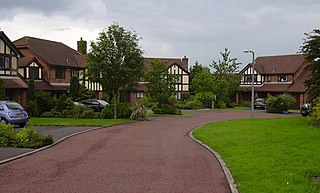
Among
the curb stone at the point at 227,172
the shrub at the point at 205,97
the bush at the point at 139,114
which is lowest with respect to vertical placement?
the curb stone at the point at 227,172

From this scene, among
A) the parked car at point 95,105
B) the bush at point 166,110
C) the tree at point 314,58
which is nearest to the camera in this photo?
the tree at point 314,58

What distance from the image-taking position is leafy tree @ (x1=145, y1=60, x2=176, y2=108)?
42.2 meters

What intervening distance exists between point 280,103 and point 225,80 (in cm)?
1651

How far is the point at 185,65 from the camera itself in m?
73.2

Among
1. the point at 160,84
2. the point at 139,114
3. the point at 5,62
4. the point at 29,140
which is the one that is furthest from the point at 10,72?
the point at 29,140

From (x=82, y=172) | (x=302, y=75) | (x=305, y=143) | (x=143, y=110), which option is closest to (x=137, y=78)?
(x=143, y=110)

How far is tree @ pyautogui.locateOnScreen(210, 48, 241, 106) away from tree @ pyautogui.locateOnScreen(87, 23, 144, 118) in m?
27.3

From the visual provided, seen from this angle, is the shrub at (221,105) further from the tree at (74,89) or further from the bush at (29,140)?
the bush at (29,140)

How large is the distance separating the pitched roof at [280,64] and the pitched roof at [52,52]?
27.2 meters

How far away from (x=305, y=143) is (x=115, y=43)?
71.2 ft

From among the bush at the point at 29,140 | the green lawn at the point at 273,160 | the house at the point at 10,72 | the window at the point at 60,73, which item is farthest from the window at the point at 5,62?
the green lawn at the point at 273,160

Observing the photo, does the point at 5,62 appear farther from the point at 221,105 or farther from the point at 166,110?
the point at 221,105

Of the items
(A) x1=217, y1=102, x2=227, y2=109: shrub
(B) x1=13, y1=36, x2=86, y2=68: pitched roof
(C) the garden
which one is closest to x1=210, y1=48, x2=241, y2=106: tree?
(A) x1=217, y1=102, x2=227, y2=109: shrub

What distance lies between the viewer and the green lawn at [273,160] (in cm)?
857
